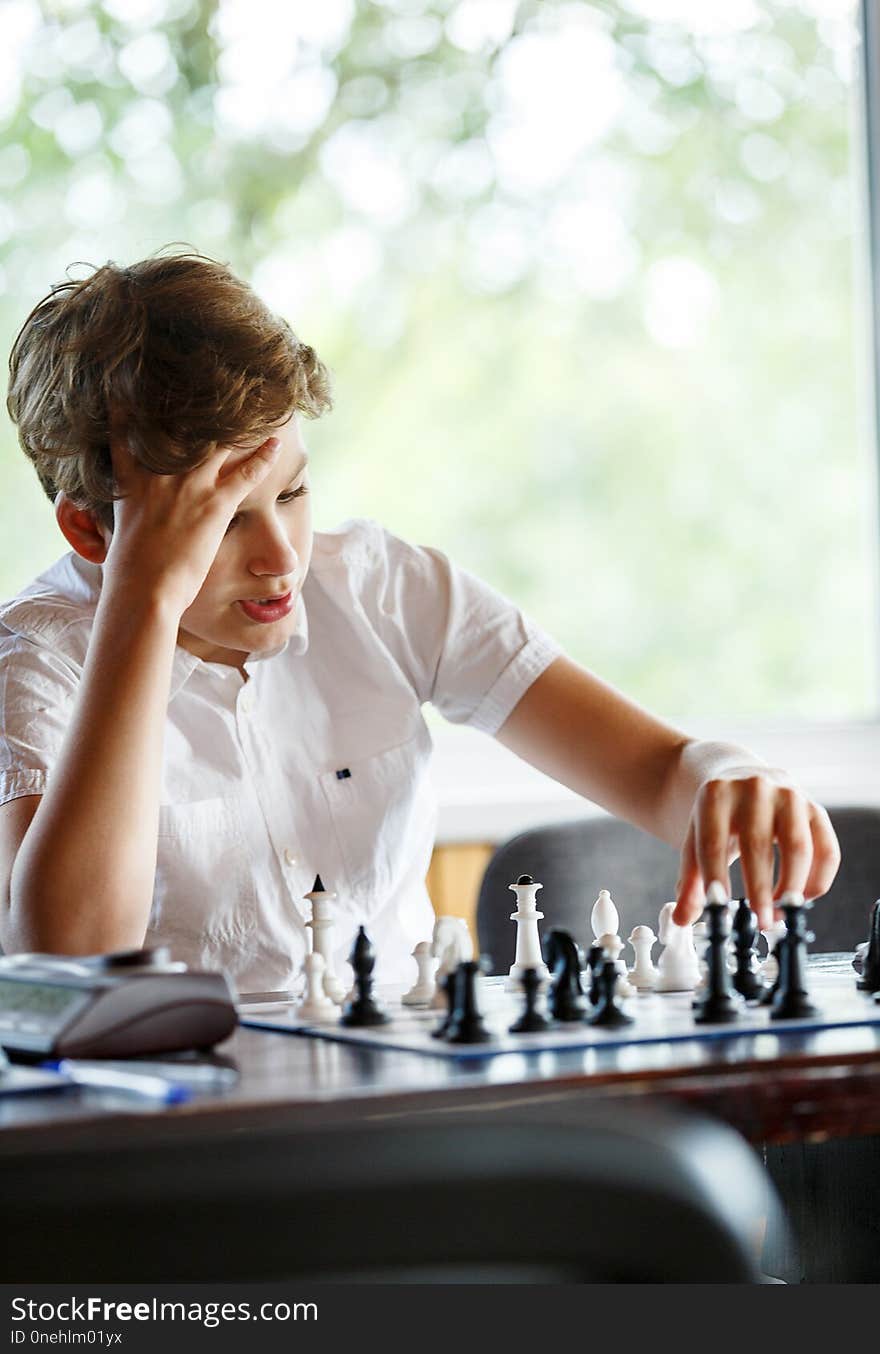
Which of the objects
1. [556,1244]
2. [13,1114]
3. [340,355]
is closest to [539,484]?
[340,355]

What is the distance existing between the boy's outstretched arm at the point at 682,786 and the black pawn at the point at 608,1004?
23 centimetres

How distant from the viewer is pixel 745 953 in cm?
117

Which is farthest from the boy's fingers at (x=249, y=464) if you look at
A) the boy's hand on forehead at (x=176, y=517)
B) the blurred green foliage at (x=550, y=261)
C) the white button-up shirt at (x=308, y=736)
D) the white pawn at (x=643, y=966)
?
the blurred green foliage at (x=550, y=261)

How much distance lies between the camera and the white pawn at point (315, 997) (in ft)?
3.63

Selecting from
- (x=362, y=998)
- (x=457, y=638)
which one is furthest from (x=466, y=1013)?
(x=457, y=638)

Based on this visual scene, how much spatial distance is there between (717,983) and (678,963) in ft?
0.77

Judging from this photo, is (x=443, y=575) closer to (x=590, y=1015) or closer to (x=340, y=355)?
(x=590, y=1015)

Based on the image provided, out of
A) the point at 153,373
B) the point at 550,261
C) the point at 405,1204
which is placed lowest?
the point at 405,1204

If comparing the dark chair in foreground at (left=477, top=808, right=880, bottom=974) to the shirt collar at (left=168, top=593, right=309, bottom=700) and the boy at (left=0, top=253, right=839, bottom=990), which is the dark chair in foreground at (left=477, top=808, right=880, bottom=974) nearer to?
the boy at (left=0, top=253, right=839, bottom=990)

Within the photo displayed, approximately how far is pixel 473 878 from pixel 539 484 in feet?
2.44

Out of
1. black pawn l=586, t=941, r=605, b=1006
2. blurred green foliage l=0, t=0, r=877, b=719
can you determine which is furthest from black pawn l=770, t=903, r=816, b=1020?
blurred green foliage l=0, t=0, r=877, b=719

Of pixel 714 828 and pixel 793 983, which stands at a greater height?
pixel 714 828

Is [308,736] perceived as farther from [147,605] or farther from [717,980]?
[717,980]

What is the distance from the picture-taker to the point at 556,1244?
1.20 ft
